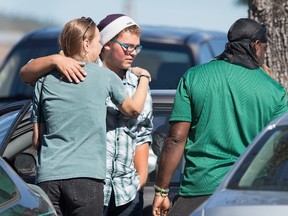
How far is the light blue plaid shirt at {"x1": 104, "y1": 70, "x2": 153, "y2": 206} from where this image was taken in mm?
5660

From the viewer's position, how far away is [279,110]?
18.3 ft

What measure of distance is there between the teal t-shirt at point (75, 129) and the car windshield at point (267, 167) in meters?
0.87

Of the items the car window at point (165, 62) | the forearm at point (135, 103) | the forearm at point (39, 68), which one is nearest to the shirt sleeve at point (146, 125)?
the forearm at point (135, 103)

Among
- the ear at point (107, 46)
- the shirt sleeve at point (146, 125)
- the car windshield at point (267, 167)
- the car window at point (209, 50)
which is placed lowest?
the car window at point (209, 50)

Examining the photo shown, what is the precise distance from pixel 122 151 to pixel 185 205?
18.1 inches

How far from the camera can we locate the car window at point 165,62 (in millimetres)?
11311

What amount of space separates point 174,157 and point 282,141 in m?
0.82

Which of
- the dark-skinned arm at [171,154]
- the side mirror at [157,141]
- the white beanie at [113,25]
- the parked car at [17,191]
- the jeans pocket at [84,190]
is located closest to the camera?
the parked car at [17,191]

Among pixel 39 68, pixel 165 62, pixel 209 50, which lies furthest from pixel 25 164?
pixel 209 50

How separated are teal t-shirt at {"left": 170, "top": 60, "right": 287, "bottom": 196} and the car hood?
2.44ft

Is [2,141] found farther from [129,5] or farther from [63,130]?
[129,5]

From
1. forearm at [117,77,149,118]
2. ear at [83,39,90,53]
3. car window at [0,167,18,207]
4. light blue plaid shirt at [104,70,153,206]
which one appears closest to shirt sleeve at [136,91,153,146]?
light blue plaid shirt at [104,70,153,206]

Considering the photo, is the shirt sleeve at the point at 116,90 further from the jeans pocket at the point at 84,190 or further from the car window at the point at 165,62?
the car window at the point at 165,62

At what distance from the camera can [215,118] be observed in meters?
5.46
